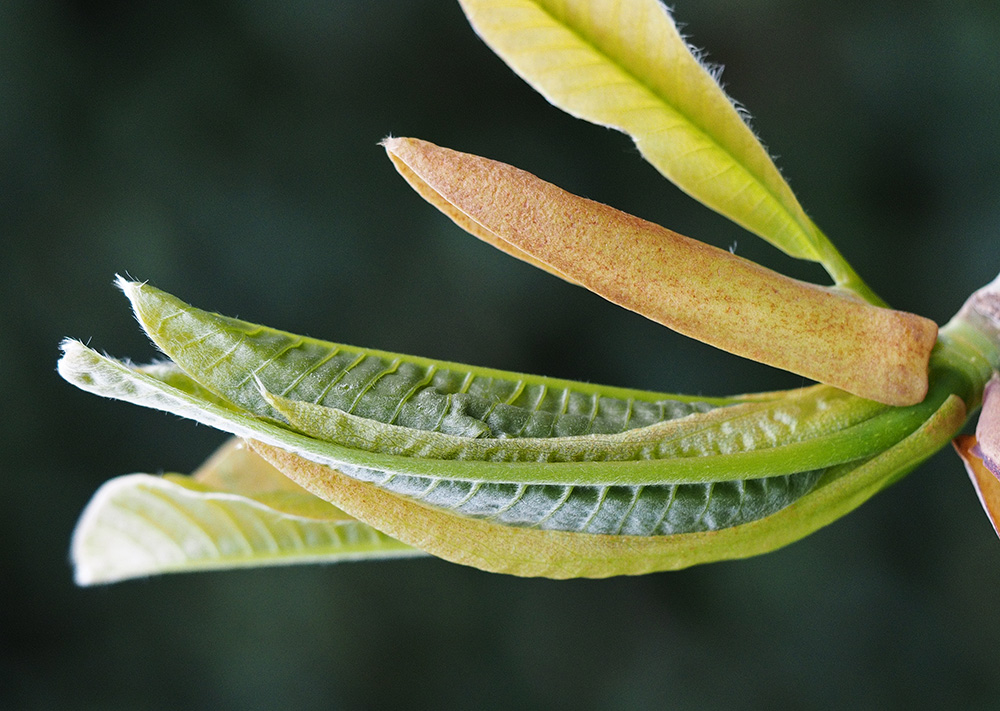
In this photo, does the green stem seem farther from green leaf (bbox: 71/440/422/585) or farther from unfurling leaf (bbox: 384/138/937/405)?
green leaf (bbox: 71/440/422/585)

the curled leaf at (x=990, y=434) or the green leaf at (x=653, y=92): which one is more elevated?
the green leaf at (x=653, y=92)

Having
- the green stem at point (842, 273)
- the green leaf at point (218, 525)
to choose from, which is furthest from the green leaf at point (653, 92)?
the green leaf at point (218, 525)

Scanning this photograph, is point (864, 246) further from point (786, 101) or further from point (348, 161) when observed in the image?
point (348, 161)

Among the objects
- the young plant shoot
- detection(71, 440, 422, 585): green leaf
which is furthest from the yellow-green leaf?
detection(71, 440, 422, 585): green leaf

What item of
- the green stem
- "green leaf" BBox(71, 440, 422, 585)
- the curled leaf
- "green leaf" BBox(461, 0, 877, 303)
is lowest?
"green leaf" BBox(71, 440, 422, 585)

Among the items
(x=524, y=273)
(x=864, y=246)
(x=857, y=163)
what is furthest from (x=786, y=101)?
(x=524, y=273)

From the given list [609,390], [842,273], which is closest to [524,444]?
[609,390]

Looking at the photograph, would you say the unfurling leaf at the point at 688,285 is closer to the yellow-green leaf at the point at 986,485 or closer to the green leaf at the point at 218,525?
the yellow-green leaf at the point at 986,485

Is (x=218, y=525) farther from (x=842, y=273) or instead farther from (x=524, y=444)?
(x=842, y=273)
